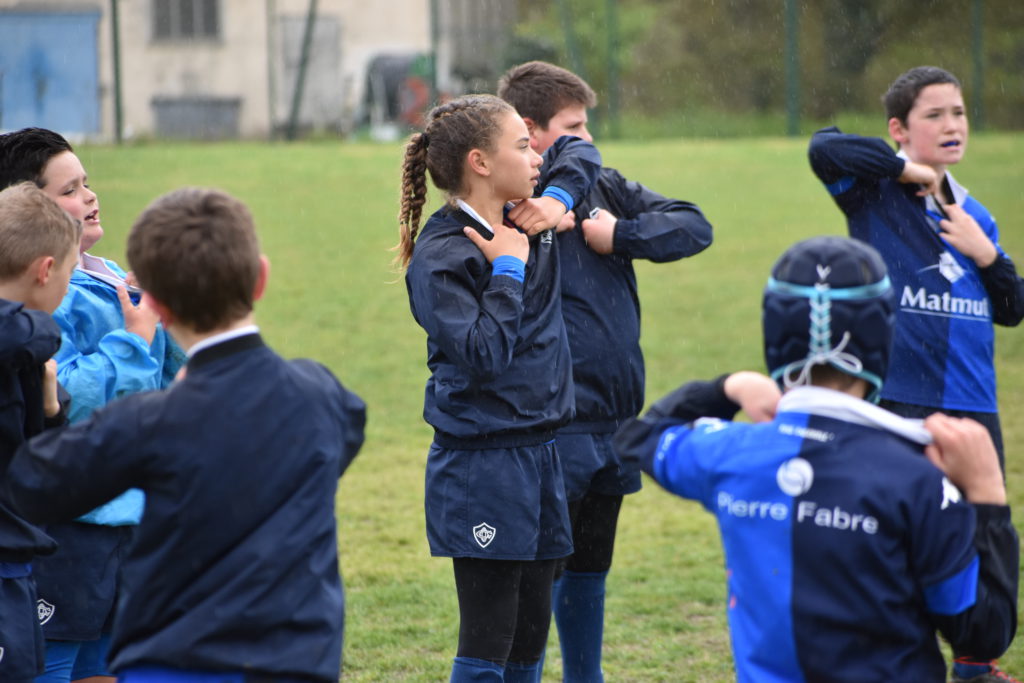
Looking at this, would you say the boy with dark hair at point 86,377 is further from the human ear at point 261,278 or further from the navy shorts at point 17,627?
the human ear at point 261,278

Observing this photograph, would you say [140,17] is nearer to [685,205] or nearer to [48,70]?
[48,70]

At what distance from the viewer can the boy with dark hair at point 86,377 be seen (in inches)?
126

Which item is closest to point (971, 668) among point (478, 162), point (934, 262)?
point (934, 262)

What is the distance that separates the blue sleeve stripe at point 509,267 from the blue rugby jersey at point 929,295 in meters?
1.50

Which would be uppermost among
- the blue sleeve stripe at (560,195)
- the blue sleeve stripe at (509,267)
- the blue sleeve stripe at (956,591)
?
the blue sleeve stripe at (560,195)

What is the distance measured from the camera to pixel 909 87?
436cm

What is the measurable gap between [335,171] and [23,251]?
16501 millimetres

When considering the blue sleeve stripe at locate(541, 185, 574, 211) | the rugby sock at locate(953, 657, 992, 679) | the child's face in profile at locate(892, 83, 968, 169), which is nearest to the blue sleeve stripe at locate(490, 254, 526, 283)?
the blue sleeve stripe at locate(541, 185, 574, 211)

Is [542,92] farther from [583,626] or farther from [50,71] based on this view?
[50,71]

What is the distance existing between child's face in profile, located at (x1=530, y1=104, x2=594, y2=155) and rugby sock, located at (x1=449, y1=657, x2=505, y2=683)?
5.66 feet

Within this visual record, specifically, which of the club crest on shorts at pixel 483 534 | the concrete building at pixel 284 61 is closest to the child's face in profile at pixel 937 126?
the club crest on shorts at pixel 483 534

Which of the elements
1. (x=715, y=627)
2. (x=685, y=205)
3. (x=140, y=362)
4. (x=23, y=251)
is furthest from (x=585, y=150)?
(x=715, y=627)

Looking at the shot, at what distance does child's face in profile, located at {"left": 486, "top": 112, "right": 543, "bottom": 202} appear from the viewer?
3.41 metres

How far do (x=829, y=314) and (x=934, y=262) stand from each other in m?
2.27
